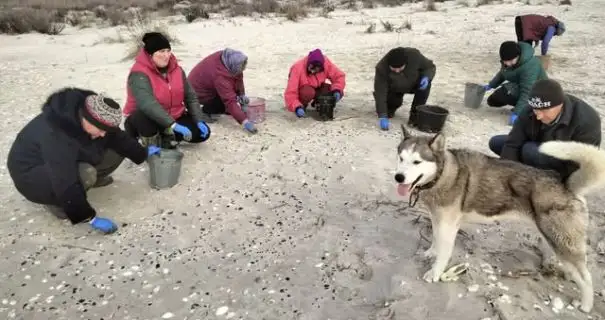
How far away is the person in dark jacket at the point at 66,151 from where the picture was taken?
3.28 metres

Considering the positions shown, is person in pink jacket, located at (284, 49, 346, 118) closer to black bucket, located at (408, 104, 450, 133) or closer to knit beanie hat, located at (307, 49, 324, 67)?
knit beanie hat, located at (307, 49, 324, 67)

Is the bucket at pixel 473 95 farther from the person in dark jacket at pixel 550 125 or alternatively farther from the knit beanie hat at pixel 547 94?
the knit beanie hat at pixel 547 94

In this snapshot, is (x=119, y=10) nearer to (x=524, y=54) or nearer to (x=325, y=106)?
(x=325, y=106)

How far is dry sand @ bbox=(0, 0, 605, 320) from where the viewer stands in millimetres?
2916

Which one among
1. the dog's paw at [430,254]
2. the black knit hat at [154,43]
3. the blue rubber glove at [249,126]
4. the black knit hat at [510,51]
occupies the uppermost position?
the black knit hat at [154,43]

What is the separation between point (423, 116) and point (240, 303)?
139 inches

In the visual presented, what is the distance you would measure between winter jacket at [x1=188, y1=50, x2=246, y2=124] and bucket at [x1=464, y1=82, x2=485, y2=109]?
321cm

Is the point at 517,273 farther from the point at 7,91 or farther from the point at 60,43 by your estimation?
the point at 60,43

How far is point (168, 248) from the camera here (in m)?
3.52

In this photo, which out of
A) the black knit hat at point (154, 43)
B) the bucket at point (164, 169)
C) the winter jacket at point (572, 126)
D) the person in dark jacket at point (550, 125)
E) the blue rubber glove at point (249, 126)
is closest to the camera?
the person in dark jacket at point (550, 125)

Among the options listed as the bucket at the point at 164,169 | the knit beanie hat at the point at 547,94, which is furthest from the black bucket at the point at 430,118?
the bucket at the point at 164,169

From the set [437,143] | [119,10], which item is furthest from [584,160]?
[119,10]

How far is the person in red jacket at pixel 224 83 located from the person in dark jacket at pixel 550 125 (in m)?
3.00

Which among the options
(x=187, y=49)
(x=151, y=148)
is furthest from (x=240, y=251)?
(x=187, y=49)
